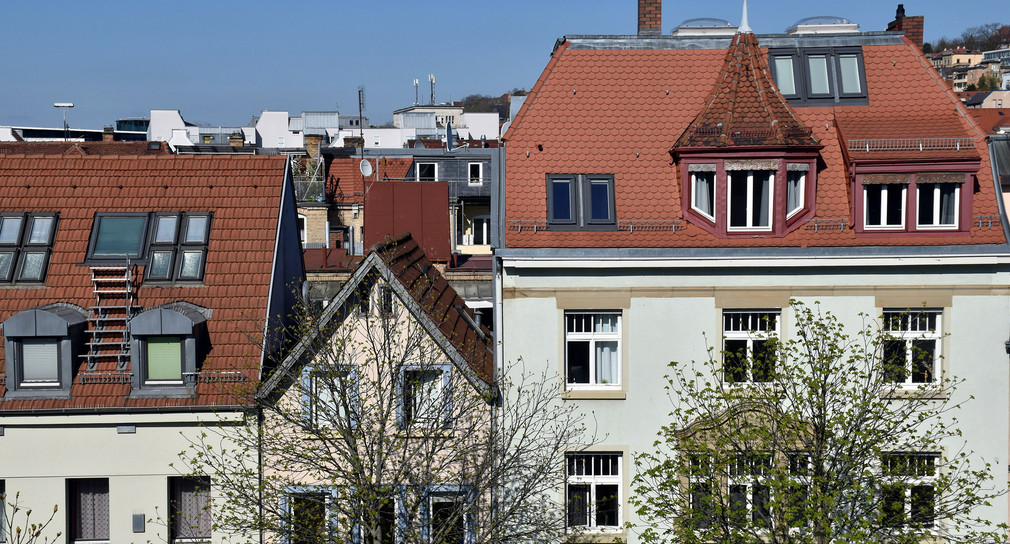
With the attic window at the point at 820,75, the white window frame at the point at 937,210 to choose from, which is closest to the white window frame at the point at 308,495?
the white window frame at the point at 937,210

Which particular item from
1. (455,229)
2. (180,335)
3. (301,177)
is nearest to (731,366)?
(180,335)

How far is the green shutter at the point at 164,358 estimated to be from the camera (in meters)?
20.2

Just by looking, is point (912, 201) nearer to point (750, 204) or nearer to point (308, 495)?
point (750, 204)

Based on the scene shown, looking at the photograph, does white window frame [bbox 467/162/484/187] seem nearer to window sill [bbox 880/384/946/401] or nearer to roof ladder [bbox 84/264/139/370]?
roof ladder [bbox 84/264/139/370]

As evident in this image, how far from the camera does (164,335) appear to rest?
20.1 meters

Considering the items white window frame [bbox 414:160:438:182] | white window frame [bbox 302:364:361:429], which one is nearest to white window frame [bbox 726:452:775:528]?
white window frame [bbox 302:364:361:429]

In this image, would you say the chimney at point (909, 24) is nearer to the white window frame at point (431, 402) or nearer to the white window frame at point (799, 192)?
the white window frame at point (799, 192)

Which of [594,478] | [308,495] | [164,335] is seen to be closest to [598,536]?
[594,478]

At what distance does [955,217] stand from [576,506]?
9.90 m

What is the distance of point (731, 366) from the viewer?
20531 millimetres

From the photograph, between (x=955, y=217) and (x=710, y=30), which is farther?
(x=710, y=30)

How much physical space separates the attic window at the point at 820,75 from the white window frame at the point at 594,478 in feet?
29.7

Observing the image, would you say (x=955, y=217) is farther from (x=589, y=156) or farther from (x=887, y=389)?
(x=589, y=156)

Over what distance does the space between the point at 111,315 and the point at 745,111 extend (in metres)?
14.1
